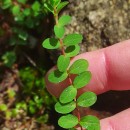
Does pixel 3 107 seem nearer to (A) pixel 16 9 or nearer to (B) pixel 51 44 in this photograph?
(A) pixel 16 9

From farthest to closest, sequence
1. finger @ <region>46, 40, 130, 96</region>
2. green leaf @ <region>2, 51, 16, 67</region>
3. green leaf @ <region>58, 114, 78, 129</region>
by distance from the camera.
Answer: green leaf @ <region>2, 51, 16, 67</region> < finger @ <region>46, 40, 130, 96</region> < green leaf @ <region>58, 114, 78, 129</region>

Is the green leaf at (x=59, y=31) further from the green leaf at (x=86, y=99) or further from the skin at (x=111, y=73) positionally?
the green leaf at (x=86, y=99)

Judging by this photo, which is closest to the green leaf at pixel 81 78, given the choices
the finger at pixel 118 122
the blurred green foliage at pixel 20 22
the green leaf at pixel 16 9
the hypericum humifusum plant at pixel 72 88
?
the hypericum humifusum plant at pixel 72 88

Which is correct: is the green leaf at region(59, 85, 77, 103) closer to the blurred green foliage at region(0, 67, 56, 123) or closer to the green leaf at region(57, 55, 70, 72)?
Answer: the green leaf at region(57, 55, 70, 72)

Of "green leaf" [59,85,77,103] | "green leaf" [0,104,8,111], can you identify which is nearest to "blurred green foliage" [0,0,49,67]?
"green leaf" [0,104,8,111]

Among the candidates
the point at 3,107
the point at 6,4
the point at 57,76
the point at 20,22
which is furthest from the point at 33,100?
the point at 57,76

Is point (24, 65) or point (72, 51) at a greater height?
point (72, 51)
